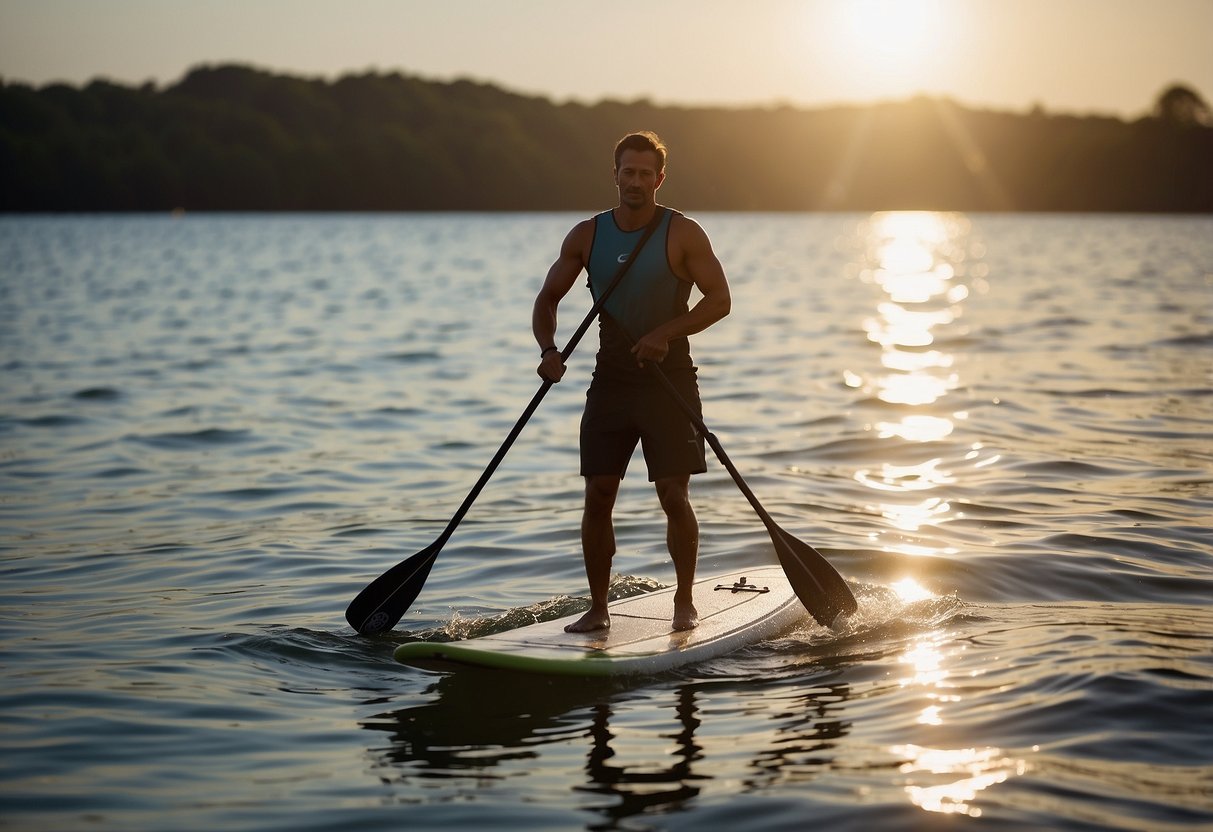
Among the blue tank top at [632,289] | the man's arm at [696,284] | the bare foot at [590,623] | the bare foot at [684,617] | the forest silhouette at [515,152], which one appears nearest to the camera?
the man's arm at [696,284]

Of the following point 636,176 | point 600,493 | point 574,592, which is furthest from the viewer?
point 574,592

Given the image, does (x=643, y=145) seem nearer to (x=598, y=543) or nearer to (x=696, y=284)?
(x=696, y=284)

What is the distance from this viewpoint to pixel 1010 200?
16188cm

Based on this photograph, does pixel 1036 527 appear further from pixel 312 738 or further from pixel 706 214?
pixel 706 214

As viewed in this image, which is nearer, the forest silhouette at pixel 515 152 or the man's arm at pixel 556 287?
the man's arm at pixel 556 287

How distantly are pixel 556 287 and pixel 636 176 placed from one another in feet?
2.30

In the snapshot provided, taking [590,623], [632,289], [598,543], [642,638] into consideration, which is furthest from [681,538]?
[632,289]

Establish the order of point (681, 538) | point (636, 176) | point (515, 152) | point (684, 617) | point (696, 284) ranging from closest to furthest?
point (636, 176)
point (696, 284)
point (681, 538)
point (684, 617)
point (515, 152)

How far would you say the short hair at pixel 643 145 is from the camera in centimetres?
670

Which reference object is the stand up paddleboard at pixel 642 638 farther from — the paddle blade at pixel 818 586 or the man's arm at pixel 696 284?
the man's arm at pixel 696 284

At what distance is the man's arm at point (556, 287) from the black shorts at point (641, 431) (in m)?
0.31

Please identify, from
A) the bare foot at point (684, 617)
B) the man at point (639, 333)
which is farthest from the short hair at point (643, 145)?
the bare foot at point (684, 617)

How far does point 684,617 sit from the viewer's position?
284 inches

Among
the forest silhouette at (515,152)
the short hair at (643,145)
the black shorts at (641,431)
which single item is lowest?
the black shorts at (641,431)
